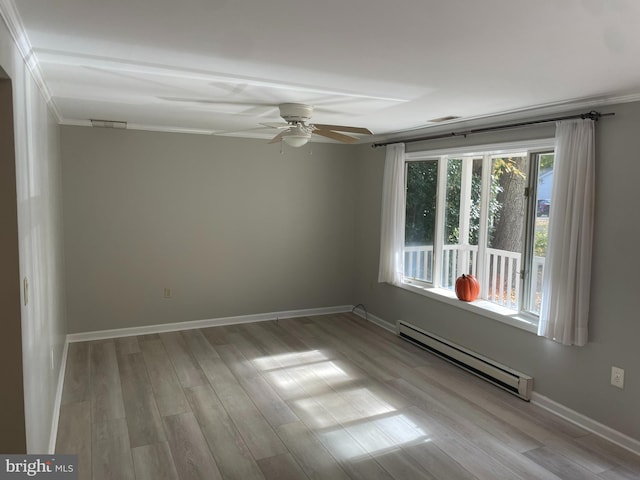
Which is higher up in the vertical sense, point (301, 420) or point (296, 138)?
point (296, 138)

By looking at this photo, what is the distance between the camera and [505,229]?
437cm

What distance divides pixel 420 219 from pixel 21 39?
3.99 m

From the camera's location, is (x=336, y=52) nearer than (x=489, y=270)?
Yes

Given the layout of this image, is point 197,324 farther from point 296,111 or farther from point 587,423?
point 587,423

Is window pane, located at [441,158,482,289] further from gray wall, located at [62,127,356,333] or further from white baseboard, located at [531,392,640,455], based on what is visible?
gray wall, located at [62,127,356,333]

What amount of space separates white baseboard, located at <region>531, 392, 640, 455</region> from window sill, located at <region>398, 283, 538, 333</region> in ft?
1.80

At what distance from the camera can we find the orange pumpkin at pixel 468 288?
14.3ft

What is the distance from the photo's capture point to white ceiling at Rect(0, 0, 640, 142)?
5.40 feet

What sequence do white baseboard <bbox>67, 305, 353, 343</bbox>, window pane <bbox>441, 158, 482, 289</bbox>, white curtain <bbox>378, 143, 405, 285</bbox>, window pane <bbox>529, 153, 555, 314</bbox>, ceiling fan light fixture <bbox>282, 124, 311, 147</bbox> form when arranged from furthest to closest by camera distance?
white curtain <bbox>378, 143, 405, 285</bbox> < white baseboard <bbox>67, 305, 353, 343</bbox> < window pane <bbox>441, 158, 482, 289</bbox> < window pane <bbox>529, 153, 555, 314</bbox> < ceiling fan light fixture <bbox>282, 124, 311, 147</bbox>

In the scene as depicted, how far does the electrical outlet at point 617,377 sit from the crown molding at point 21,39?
3.82 metres

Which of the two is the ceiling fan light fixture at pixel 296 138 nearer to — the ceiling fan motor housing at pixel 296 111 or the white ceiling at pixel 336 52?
the ceiling fan motor housing at pixel 296 111

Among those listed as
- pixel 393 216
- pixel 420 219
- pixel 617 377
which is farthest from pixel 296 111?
pixel 617 377

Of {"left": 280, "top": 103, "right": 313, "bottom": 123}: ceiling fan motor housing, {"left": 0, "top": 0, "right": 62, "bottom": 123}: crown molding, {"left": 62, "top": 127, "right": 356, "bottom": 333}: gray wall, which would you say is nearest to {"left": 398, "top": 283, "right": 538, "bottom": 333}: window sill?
{"left": 62, "top": 127, "right": 356, "bottom": 333}: gray wall

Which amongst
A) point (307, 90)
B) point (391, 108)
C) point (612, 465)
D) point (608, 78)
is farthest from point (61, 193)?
point (612, 465)
